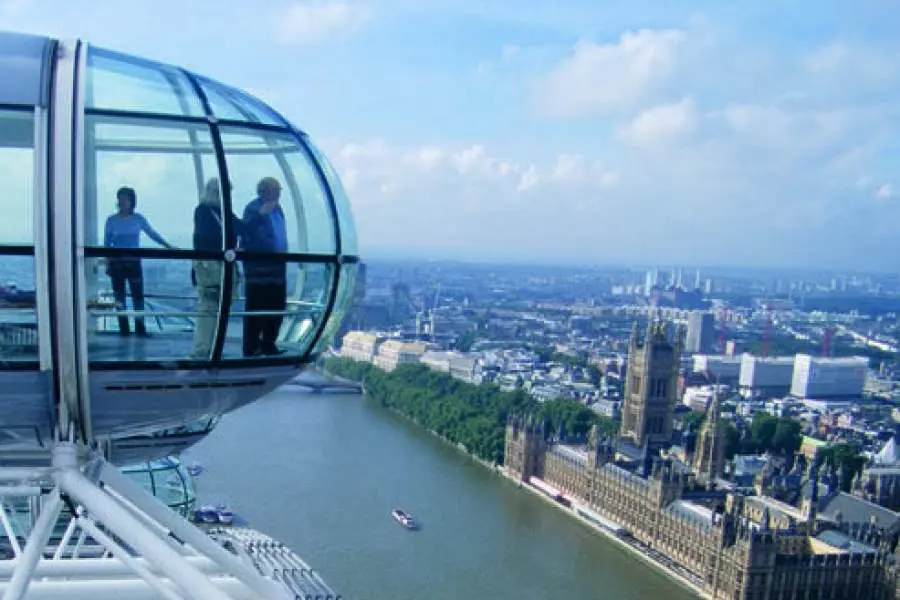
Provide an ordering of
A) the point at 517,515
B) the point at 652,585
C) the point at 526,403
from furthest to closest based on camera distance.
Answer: the point at 526,403 < the point at 517,515 < the point at 652,585

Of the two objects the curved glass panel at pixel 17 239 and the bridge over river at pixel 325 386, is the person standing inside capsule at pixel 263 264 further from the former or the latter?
the bridge over river at pixel 325 386

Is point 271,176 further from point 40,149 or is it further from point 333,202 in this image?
point 40,149

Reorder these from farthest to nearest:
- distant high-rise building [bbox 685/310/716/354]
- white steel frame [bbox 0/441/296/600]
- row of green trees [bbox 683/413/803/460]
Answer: distant high-rise building [bbox 685/310/716/354] < row of green trees [bbox 683/413/803/460] < white steel frame [bbox 0/441/296/600]

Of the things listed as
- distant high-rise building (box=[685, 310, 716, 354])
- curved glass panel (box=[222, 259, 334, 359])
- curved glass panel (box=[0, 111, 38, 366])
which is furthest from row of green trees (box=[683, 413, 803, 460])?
distant high-rise building (box=[685, 310, 716, 354])

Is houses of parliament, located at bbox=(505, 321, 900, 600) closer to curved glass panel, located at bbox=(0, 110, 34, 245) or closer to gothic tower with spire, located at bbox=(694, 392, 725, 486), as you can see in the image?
gothic tower with spire, located at bbox=(694, 392, 725, 486)

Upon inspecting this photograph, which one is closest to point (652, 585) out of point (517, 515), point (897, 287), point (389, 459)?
point (517, 515)

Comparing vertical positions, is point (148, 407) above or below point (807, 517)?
above
